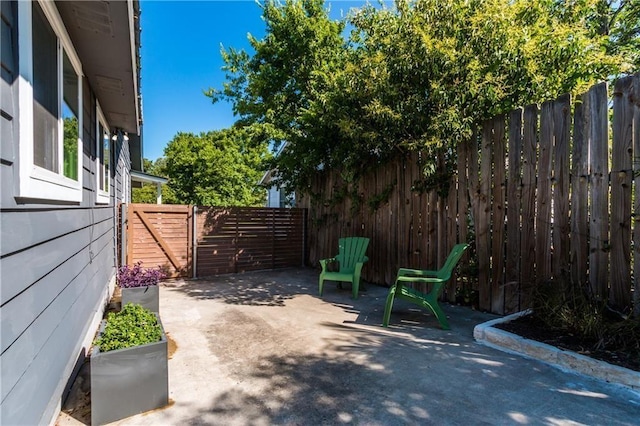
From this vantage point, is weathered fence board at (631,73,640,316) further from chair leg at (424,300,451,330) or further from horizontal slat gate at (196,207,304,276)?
horizontal slat gate at (196,207,304,276)

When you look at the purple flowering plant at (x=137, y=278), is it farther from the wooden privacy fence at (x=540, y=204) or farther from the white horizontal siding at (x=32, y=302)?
the wooden privacy fence at (x=540, y=204)

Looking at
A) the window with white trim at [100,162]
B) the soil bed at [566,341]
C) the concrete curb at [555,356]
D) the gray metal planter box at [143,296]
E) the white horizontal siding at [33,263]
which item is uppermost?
the window with white trim at [100,162]

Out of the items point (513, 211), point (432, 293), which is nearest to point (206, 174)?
point (432, 293)

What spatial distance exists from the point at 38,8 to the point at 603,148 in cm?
459

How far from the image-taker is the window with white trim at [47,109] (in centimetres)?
145

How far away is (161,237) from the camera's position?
631 cm

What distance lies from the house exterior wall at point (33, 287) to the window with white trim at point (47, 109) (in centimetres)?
5

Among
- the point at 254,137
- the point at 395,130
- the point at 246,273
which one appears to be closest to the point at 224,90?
the point at 254,137

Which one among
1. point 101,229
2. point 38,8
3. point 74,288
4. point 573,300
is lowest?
point 573,300

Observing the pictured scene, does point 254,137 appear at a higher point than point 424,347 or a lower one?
higher

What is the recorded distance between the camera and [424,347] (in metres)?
3.09

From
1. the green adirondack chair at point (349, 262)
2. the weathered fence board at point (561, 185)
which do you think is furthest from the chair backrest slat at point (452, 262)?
the green adirondack chair at point (349, 262)

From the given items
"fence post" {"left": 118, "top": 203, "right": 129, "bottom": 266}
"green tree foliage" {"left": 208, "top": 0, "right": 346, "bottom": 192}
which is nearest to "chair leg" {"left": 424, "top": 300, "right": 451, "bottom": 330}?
"green tree foliage" {"left": 208, "top": 0, "right": 346, "bottom": 192}

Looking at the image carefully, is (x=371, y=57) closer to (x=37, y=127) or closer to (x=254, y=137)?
(x=254, y=137)
